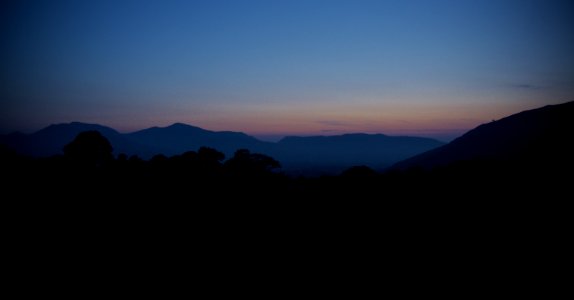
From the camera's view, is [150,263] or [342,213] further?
[342,213]

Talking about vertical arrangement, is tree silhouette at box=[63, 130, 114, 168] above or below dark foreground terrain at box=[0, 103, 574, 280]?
above

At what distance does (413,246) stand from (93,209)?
15705 mm

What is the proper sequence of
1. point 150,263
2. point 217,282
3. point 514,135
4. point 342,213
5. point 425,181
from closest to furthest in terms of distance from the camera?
1. point 217,282
2. point 150,263
3. point 342,213
4. point 425,181
5. point 514,135

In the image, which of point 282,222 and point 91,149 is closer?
point 282,222

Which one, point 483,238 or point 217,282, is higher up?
point 483,238

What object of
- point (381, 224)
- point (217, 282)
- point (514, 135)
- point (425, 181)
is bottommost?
point (217, 282)

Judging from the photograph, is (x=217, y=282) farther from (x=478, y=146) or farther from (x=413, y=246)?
(x=478, y=146)

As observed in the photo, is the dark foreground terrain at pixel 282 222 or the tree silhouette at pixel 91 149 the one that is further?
the tree silhouette at pixel 91 149

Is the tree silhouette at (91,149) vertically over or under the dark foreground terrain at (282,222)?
over

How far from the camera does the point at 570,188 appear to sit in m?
16.2

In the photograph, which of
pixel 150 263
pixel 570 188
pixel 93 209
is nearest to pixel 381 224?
pixel 150 263

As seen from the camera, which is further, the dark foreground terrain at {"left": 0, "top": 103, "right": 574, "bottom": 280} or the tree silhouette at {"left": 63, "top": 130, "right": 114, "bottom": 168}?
the tree silhouette at {"left": 63, "top": 130, "right": 114, "bottom": 168}

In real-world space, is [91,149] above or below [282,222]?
above

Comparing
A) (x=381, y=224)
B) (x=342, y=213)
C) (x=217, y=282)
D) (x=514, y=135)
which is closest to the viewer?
(x=217, y=282)
